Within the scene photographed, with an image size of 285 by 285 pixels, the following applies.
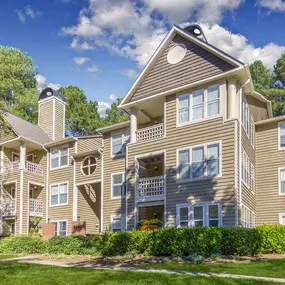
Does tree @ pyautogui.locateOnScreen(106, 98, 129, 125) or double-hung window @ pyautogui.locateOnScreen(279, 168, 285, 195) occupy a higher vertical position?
tree @ pyautogui.locateOnScreen(106, 98, 129, 125)

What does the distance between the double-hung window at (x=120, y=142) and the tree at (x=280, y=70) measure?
25.2m

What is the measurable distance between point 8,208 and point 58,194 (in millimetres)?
3731

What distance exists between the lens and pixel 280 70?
146 ft

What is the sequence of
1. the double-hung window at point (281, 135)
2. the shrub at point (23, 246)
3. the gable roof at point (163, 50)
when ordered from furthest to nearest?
the double-hung window at point (281, 135), the shrub at point (23, 246), the gable roof at point (163, 50)

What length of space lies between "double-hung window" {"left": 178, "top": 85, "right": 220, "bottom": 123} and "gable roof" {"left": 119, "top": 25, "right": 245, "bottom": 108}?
57.3 inches

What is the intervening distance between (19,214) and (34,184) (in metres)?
2.46

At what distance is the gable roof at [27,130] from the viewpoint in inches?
1177

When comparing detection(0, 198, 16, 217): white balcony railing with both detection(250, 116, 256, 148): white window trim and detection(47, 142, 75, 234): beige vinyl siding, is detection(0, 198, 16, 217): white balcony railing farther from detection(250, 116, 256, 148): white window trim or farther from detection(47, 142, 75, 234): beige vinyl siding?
detection(250, 116, 256, 148): white window trim

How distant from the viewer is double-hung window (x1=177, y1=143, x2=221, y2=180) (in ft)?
61.5

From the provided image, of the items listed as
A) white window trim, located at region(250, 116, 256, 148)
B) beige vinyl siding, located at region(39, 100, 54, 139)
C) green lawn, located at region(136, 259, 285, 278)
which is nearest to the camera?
green lawn, located at region(136, 259, 285, 278)

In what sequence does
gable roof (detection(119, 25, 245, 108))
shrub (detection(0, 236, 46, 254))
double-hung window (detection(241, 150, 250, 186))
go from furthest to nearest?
1. shrub (detection(0, 236, 46, 254))
2. double-hung window (detection(241, 150, 250, 186))
3. gable roof (detection(119, 25, 245, 108))

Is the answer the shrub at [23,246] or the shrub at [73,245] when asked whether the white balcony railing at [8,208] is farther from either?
the shrub at [73,245]

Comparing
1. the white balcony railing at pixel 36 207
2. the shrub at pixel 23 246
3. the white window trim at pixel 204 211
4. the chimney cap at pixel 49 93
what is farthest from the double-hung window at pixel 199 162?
the chimney cap at pixel 49 93

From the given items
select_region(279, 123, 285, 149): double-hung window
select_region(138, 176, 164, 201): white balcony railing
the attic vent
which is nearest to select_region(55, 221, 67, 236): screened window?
select_region(138, 176, 164, 201): white balcony railing
